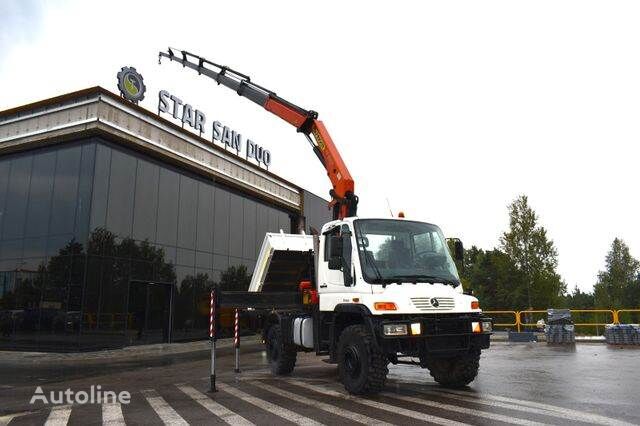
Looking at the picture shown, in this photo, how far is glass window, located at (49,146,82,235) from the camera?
19.6 m

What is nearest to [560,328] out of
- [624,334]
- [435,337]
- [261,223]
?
[624,334]

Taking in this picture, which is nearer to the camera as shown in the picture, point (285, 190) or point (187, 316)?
point (187, 316)

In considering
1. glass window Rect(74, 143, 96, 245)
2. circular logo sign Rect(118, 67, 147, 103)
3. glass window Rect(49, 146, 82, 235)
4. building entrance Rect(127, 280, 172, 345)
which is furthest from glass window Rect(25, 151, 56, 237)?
building entrance Rect(127, 280, 172, 345)

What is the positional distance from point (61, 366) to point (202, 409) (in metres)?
9.70

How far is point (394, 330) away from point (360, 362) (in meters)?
0.84

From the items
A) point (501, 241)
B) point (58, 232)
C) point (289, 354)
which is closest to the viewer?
point (289, 354)

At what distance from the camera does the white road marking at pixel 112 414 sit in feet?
20.1

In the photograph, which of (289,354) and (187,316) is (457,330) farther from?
(187,316)

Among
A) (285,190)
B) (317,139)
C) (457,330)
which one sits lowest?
(457,330)

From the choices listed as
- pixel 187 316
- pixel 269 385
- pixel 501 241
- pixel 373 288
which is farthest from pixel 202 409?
pixel 501 241

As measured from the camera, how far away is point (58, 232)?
19719mm

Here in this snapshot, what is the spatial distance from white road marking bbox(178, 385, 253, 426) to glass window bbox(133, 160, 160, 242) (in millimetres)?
14132

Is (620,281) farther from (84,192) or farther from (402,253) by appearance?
(402,253)

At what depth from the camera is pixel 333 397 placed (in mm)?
7664
